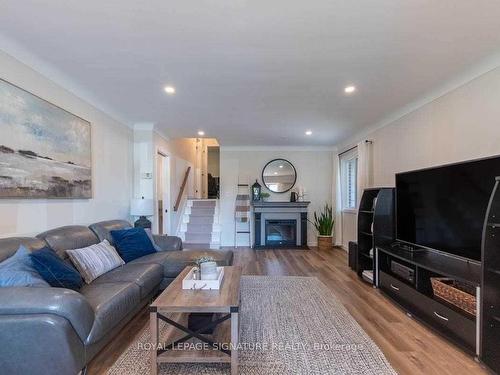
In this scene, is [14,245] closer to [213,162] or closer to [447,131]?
[447,131]

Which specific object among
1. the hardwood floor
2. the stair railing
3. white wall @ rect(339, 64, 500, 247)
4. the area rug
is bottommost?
the hardwood floor

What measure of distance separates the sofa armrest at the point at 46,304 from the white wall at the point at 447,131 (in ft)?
11.0

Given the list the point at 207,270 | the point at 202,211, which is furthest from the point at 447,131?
the point at 202,211

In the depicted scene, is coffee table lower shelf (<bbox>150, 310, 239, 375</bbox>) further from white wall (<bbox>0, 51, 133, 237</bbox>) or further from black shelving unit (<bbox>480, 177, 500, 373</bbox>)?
black shelving unit (<bbox>480, 177, 500, 373</bbox>)

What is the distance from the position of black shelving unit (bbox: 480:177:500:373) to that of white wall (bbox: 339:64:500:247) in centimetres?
80

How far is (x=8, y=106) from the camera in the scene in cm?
221

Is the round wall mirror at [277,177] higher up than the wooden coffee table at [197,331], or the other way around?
the round wall mirror at [277,177]

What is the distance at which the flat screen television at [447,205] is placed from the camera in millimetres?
2207

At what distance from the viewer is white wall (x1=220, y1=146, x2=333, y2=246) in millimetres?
6734

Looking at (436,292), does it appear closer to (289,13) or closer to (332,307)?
(332,307)

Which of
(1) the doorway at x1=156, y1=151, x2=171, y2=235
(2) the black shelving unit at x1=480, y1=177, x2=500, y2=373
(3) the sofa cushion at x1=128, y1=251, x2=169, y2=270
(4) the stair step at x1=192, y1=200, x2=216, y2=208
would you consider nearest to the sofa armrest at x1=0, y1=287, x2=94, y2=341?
(3) the sofa cushion at x1=128, y1=251, x2=169, y2=270

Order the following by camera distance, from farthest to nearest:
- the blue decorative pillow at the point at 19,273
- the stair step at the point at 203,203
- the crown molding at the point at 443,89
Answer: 1. the stair step at the point at 203,203
2. the crown molding at the point at 443,89
3. the blue decorative pillow at the point at 19,273

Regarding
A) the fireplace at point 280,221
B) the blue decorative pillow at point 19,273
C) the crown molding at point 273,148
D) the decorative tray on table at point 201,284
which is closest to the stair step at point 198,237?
the fireplace at point 280,221

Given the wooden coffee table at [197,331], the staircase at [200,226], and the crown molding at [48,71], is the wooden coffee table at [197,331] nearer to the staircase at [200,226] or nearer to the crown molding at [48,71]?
the crown molding at [48,71]
